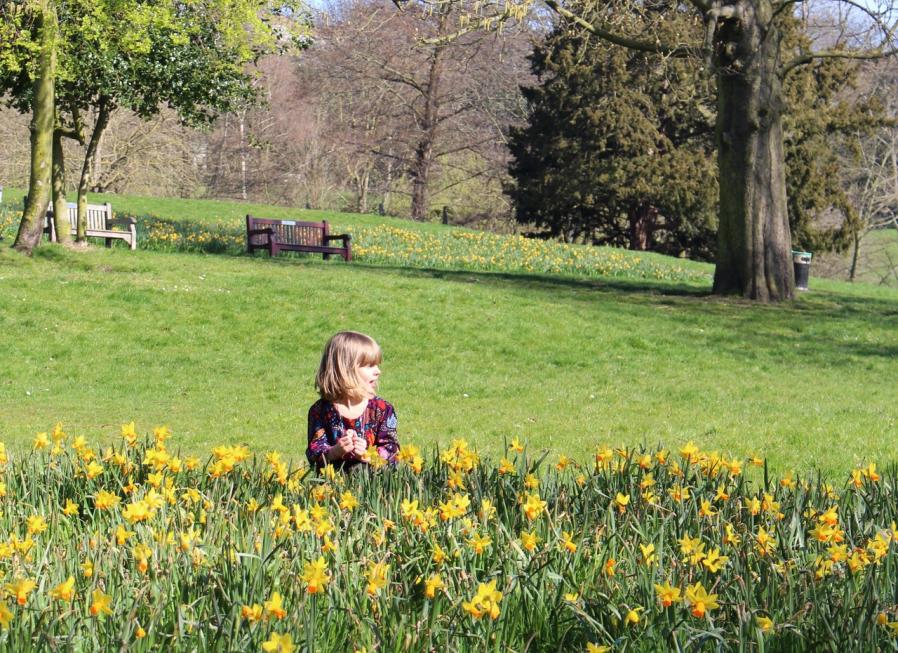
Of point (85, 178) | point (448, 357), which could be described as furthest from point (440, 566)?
point (85, 178)

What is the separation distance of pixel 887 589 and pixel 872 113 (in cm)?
3587

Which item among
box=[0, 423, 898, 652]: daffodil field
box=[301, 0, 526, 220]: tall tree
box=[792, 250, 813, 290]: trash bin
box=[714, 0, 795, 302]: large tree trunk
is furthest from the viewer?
box=[301, 0, 526, 220]: tall tree

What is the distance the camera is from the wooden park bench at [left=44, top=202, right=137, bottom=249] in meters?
20.0

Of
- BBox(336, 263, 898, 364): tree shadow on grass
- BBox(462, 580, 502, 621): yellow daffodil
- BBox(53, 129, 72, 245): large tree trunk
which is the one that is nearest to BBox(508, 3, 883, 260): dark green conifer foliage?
BBox(336, 263, 898, 364): tree shadow on grass

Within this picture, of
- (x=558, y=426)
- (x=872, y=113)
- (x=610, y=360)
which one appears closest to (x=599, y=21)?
(x=610, y=360)

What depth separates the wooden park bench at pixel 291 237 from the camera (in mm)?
22000

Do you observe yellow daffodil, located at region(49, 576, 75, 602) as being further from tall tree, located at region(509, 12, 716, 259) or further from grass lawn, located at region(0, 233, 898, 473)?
tall tree, located at region(509, 12, 716, 259)

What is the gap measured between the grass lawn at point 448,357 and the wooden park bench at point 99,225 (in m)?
2.18

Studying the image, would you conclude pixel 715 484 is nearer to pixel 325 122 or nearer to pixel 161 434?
pixel 161 434

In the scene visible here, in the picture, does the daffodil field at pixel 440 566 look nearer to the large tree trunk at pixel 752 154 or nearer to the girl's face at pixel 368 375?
the girl's face at pixel 368 375

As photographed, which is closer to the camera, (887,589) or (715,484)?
(887,589)

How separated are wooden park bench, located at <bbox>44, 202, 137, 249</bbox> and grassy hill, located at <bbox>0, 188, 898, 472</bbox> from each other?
191cm

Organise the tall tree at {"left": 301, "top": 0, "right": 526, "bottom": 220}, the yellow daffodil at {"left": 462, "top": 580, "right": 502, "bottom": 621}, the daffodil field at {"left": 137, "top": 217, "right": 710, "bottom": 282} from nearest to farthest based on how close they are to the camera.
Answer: the yellow daffodil at {"left": 462, "top": 580, "right": 502, "bottom": 621}, the daffodil field at {"left": 137, "top": 217, "right": 710, "bottom": 282}, the tall tree at {"left": 301, "top": 0, "right": 526, "bottom": 220}

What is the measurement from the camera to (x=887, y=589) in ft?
10.2
